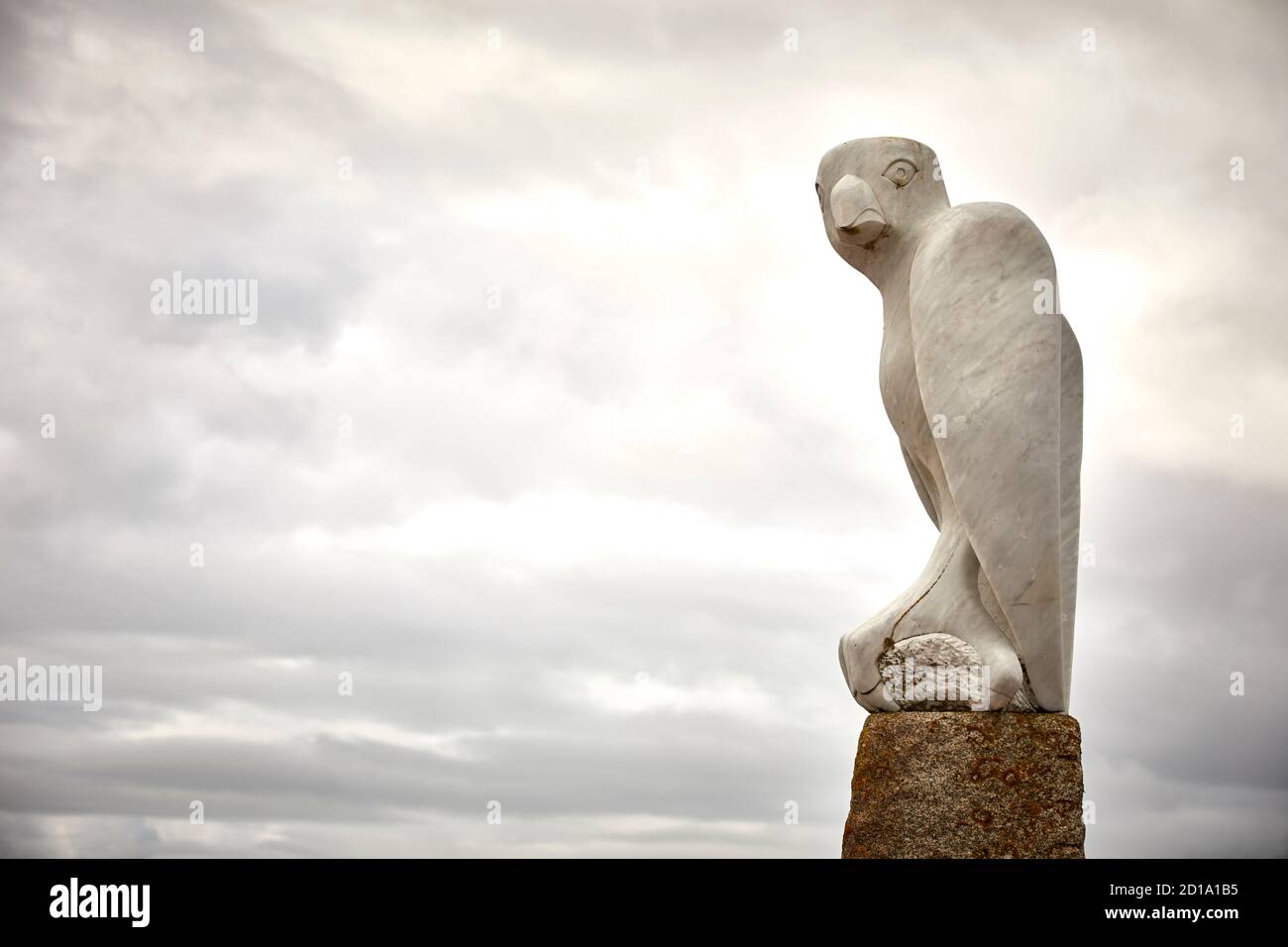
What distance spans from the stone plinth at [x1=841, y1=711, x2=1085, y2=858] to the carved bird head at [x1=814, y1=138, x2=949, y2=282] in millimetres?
3242

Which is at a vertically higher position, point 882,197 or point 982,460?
point 882,197

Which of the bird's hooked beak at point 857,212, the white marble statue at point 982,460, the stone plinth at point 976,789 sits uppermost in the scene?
the bird's hooked beak at point 857,212

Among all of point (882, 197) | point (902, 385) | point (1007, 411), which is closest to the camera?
point (1007, 411)

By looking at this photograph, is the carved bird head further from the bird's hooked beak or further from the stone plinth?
the stone plinth

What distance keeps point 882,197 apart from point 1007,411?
188 centimetres

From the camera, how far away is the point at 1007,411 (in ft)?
29.3

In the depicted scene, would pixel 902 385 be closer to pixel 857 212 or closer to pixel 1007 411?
pixel 1007 411

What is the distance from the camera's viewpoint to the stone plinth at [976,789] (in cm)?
858

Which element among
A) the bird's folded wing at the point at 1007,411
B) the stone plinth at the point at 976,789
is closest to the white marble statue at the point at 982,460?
the bird's folded wing at the point at 1007,411

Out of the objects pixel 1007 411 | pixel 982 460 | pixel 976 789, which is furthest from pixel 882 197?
pixel 976 789

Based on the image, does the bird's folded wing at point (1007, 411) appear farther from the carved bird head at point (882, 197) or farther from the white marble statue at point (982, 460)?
the carved bird head at point (882, 197)

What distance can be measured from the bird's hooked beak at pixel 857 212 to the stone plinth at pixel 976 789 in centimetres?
329
